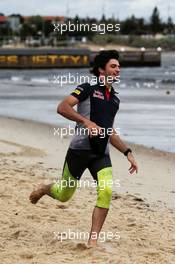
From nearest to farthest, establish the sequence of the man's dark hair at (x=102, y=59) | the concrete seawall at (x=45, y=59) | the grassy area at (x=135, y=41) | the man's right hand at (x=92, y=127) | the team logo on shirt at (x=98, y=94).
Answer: the man's right hand at (x=92, y=127), the team logo on shirt at (x=98, y=94), the man's dark hair at (x=102, y=59), the concrete seawall at (x=45, y=59), the grassy area at (x=135, y=41)

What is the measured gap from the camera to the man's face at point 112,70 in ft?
20.1

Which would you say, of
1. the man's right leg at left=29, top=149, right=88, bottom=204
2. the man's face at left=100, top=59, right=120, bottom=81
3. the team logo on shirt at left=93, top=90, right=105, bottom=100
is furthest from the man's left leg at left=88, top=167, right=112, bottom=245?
the man's face at left=100, top=59, right=120, bottom=81

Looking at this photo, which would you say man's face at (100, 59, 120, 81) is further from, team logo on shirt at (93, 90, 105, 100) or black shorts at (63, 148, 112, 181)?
black shorts at (63, 148, 112, 181)

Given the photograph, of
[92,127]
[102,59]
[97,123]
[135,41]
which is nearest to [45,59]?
[102,59]

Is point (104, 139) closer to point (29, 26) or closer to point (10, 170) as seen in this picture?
point (10, 170)

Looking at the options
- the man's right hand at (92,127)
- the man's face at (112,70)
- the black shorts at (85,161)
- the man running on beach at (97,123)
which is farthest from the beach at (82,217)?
the man's face at (112,70)

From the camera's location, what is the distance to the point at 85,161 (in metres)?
6.23

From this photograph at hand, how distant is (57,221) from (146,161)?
19.0ft

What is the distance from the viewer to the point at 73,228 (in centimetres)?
741

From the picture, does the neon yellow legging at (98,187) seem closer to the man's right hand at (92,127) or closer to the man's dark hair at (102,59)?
the man's right hand at (92,127)

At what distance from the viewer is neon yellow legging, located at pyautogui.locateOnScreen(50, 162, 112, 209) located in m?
6.11

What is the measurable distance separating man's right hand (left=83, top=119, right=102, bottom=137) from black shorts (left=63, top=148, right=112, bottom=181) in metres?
0.29

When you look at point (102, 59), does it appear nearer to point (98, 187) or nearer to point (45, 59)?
point (98, 187)

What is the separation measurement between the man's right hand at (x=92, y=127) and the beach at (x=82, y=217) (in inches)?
42.3
